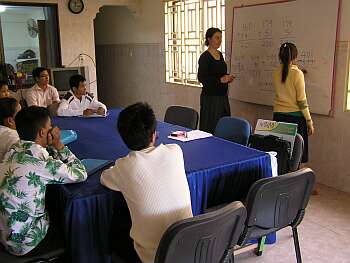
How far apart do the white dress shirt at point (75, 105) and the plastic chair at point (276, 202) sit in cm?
215

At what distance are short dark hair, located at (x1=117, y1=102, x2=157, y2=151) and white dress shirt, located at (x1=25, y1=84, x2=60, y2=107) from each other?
303cm

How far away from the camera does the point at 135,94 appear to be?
733 centimetres

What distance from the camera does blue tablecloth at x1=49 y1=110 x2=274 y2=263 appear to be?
1855mm

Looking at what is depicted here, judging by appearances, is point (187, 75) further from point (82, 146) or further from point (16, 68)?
point (82, 146)

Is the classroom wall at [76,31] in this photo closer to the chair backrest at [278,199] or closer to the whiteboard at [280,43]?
the whiteboard at [280,43]

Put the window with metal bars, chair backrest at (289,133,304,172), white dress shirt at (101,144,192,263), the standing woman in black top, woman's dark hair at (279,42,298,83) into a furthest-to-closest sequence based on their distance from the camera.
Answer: the window with metal bars → the standing woman in black top → woman's dark hair at (279,42,298,83) → chair backrest at (289,133,304,172) → white dress shirt at (101,144,192,263)

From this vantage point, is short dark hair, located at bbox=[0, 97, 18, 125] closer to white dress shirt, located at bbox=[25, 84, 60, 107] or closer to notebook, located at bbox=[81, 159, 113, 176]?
notebook, located at bbox=[81, 159, 113, 176]

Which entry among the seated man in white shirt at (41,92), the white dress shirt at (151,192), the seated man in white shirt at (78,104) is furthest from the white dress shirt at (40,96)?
the white dress shirt at (151,192)

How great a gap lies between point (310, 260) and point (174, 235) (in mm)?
1472

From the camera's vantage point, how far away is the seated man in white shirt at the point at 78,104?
3676 millimetres

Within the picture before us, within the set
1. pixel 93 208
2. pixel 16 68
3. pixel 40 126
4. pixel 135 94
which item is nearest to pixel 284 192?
pixel 93 208

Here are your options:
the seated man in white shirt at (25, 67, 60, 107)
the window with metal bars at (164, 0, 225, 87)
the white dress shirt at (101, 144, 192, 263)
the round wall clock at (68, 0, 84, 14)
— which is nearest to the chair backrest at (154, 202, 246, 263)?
the white dress shirt at (101, 144, 192, 263)

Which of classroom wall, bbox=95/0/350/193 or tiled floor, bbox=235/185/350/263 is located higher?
classroom wall, bbox=95/0/350/193

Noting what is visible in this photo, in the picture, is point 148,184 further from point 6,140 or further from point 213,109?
point 213,109
